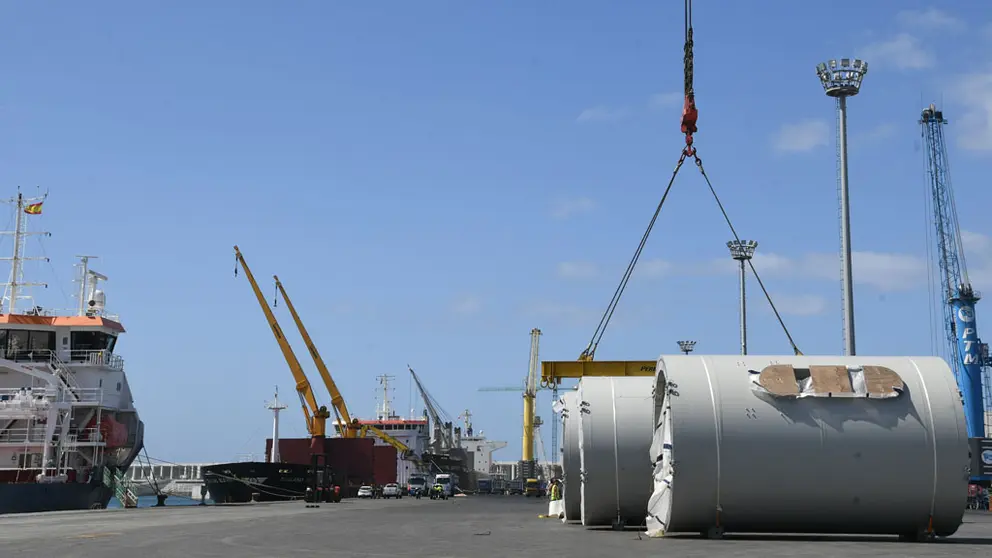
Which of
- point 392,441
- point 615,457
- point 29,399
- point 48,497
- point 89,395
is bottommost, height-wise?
point 48,497

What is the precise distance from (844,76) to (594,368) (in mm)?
15150

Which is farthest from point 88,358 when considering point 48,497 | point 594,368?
point 594,368

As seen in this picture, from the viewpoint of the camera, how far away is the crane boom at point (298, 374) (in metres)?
95.8

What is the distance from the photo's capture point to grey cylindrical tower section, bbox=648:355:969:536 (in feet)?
75.5

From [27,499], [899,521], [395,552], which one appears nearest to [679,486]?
[899,521]

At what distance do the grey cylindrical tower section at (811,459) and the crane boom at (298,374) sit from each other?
246ft

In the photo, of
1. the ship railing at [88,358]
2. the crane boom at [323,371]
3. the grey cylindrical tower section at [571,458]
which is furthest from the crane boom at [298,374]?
the grey cylindrical tower section at [571,458]

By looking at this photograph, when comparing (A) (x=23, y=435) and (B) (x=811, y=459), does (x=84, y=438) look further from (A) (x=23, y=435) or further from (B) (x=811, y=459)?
(B) (x=811, y=459)

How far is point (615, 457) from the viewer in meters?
28.1

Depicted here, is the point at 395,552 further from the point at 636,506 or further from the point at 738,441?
the point at 636,506

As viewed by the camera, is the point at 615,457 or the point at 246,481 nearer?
the point at 615,457

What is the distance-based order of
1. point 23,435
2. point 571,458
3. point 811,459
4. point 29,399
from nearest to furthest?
point 811,459
point 571,458
point 29,399
point 23,435

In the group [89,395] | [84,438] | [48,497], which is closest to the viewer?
[48,497]

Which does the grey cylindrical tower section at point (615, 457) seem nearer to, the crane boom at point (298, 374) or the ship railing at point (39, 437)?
the ship railing at point (39, 437)
